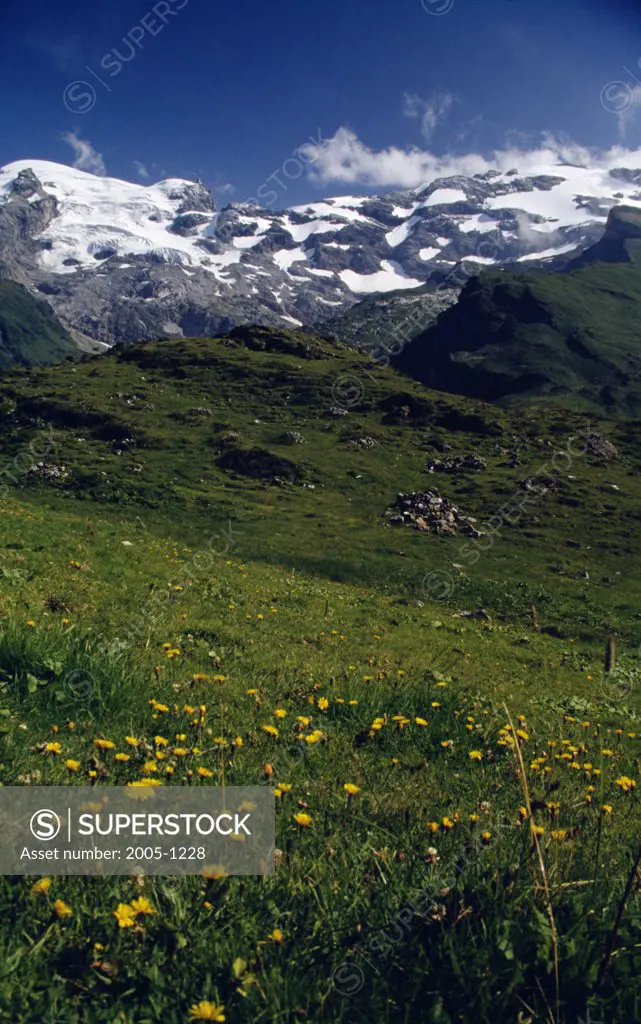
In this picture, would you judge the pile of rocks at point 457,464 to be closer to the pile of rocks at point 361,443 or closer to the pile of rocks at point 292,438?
the pile of rocks at point 361,443

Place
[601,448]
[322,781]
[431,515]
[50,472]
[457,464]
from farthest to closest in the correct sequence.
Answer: [601,448], [457,464], [431,515], [50,472], [322,781]

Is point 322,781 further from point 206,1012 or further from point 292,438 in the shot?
point 292,438

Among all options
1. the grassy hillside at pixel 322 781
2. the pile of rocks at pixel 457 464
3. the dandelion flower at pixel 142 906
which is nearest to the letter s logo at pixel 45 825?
the grassy hillside at pixel 322 781

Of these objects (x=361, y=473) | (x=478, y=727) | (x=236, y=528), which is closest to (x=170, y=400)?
(x=361, y=473)

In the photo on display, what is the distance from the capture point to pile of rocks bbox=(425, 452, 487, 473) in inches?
2515

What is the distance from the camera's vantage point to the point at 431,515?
49750mm

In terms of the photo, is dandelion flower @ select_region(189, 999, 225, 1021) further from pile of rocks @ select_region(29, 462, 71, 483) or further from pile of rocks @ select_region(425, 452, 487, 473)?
pile of rocks @ select_region(425, 452, 487, 473)

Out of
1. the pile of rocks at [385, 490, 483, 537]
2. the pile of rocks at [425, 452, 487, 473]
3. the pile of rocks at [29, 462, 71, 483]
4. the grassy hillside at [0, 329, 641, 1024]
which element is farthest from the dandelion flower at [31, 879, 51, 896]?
the pile of rocks at [425, 452, 487, 473]

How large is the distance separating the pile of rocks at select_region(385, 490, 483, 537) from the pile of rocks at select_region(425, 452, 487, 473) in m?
10.9

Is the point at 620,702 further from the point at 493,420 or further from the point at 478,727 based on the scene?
the point at 493,420

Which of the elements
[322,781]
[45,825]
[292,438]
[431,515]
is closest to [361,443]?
[292,438]

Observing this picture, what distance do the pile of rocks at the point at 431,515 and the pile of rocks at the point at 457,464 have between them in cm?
1085

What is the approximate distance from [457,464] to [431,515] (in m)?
17.4
